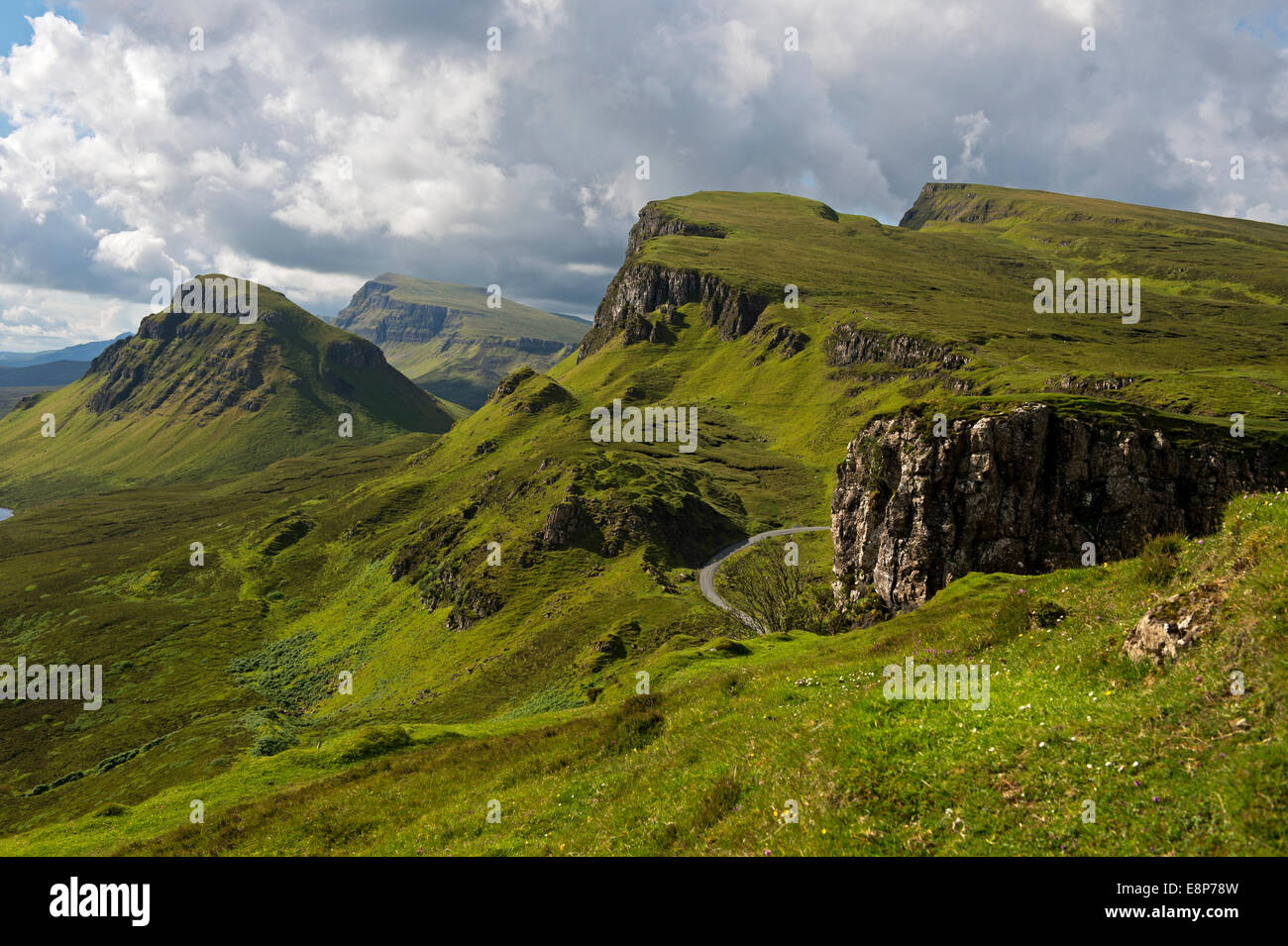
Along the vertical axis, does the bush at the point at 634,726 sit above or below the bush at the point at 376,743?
above

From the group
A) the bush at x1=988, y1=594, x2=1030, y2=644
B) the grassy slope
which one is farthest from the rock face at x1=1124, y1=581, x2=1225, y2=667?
the bush at x1=988, y1=594, x2=1030, y2=644

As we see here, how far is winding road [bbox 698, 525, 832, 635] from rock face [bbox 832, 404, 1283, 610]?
22.8 meters

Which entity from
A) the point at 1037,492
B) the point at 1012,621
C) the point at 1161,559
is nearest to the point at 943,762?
the point at 1012,621

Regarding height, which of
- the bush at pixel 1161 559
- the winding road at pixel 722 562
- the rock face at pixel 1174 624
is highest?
the bush at pixel 1161 559

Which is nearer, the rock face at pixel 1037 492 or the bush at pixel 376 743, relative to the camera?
the bush at pixel 376 743

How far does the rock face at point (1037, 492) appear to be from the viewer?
80.2 meters

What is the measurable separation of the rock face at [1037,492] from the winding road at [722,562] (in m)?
22.8

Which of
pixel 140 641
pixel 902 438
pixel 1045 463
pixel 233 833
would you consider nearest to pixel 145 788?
pixel 233 833

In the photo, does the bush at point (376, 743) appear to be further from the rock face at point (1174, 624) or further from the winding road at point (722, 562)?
the winding road at point (722, 562)

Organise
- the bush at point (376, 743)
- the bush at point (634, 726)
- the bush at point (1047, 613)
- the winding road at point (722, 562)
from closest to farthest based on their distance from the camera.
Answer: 1. the bush at point (1047, 613)
2. the bush at point (634, 726)
3. the bush at point (376, 743)
4. the winding road at point (722, 562)

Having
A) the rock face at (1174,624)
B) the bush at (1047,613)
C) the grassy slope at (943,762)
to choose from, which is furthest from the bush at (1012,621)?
the rock face at (1174,624)
